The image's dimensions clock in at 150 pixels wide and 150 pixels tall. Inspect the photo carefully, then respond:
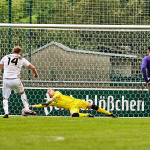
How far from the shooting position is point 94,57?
52.5 feet

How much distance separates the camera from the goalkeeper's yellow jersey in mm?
13613

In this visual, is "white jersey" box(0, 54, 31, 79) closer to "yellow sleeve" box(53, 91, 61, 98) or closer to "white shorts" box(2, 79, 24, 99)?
"white shorts" box(2, 79, 24, 99)

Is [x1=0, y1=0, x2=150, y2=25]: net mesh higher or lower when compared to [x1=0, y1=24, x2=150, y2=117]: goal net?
higher

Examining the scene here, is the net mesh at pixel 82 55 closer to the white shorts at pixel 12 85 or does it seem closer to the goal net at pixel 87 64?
the goal net at pixel 87 64

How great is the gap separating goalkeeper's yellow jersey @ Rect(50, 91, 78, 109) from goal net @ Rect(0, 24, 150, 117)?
101cm

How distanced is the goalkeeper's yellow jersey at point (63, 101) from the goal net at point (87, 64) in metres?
1.01

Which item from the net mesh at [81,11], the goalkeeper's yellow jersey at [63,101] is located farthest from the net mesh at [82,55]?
the goalkeeper's yellow jersey at [63,101]

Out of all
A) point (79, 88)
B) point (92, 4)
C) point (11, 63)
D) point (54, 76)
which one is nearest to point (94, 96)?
point (79, 88)

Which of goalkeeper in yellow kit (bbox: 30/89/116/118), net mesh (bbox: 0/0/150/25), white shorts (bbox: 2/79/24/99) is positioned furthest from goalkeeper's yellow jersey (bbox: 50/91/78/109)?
net mesh (bbox: 0/0/150/25)

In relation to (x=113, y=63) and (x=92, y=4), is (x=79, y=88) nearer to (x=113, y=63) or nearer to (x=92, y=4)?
(x=113, y=63)

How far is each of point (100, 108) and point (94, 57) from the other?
9.30 feet

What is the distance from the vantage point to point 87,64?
1567cm

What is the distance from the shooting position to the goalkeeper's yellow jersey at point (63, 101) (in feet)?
44.7

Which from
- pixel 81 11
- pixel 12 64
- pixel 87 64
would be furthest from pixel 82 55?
pixel 12 64
